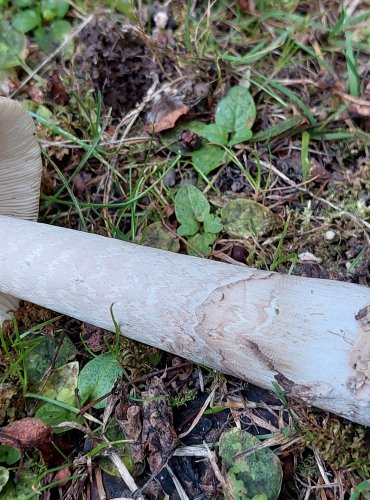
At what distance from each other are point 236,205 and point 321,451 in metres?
1.14

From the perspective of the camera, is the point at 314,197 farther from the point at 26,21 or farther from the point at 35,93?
the point at 26,21

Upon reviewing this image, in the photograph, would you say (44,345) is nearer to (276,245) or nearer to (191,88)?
(276,245)

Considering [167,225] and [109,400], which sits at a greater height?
[167,225]

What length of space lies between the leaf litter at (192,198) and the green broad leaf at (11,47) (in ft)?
0.04

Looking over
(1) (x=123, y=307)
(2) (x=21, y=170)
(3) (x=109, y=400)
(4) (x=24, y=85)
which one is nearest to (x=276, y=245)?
(1) (x=123, y=307)

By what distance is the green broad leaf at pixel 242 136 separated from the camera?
2635 mm

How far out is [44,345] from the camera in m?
2.38

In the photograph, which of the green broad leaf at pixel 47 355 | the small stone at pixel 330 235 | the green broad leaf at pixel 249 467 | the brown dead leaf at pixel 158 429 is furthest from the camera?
the small stone at pixel 330 235

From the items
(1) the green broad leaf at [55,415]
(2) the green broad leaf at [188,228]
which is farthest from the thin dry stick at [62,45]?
(1) the green broad leaf at [55,415]

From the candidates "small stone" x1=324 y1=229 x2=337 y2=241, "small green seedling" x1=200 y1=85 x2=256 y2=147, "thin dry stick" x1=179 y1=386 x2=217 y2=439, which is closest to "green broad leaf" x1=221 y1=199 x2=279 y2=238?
"small stone" x1=324 y1=229 x2=337 y2=241

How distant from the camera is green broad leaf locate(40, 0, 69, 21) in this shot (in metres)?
3.01

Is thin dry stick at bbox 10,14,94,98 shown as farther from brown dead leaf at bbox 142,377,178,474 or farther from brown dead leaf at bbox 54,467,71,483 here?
brown dead leaf at bbox 54,467,71,483

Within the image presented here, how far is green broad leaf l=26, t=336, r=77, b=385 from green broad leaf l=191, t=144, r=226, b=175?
105cm

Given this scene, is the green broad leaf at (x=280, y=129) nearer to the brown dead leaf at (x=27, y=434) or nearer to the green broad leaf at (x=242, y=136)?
the green broad leaf at (x=242, y=136)
